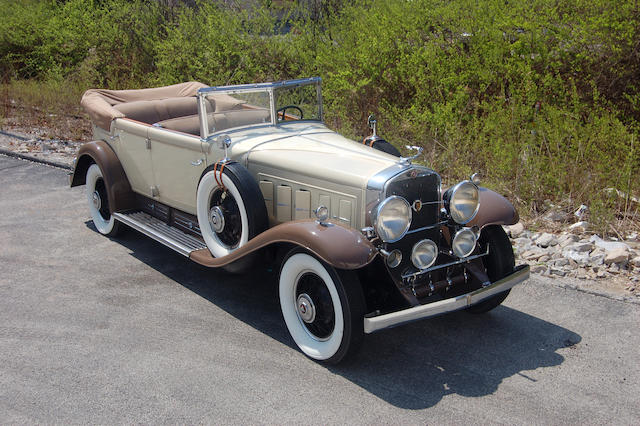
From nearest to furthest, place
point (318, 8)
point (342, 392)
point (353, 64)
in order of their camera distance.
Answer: point (342, 392), point (353, 64), point (318, 8)

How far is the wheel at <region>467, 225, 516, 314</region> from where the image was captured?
4.02 meters

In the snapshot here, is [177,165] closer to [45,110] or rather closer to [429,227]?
[429,227]

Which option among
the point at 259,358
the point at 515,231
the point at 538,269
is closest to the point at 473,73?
the point at 515,231

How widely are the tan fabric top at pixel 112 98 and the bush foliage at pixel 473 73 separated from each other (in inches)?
105

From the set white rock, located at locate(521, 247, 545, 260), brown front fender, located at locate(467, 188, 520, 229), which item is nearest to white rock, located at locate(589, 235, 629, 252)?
white rock, located at locate(521, 247, 545, 260)

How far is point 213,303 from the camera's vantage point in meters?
4.40

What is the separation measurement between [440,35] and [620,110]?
2.58 m

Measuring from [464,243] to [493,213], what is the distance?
39 cm

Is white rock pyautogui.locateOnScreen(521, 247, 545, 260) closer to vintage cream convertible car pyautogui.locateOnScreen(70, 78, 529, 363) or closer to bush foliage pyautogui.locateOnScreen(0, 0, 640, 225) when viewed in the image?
bush foliage pyautogui.locateOnScreen(0, 0, 640, 225)

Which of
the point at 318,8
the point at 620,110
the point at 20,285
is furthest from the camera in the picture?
the point at 318,8

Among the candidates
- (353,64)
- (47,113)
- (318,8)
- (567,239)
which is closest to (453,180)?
(567,239)

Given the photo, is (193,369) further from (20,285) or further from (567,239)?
(567,239)

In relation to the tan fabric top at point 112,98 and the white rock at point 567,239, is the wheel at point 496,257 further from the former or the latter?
the tan fabric top at point 112,98

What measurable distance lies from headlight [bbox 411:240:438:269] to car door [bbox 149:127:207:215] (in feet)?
6.37
